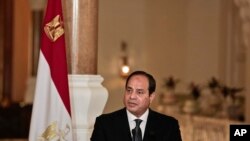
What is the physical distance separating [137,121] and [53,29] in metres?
1.40

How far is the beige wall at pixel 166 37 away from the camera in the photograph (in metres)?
14.5

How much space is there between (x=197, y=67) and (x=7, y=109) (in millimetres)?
4445

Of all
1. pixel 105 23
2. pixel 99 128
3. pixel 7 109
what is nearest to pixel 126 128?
pixel 99 128

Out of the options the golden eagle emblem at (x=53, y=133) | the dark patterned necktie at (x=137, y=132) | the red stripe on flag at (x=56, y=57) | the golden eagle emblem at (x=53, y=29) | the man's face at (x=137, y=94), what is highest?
the golden eagle emblem at (x=53, y=29)

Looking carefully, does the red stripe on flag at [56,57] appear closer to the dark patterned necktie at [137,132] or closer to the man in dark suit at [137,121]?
the man in dark suit at [137,121]

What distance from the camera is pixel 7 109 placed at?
1330 centimetres

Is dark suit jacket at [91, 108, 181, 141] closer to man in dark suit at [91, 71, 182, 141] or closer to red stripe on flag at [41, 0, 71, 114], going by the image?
man in dark suit at [91, 71, 182, 141]

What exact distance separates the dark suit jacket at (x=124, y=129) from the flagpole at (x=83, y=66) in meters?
1.48

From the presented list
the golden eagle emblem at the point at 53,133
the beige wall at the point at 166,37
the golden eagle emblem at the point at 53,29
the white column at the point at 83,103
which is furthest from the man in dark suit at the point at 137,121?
the beige wall at the point at 166,37

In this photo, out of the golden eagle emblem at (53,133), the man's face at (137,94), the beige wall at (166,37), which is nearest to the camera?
the man's face at (137,94)

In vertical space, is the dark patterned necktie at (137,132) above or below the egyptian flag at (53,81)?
below

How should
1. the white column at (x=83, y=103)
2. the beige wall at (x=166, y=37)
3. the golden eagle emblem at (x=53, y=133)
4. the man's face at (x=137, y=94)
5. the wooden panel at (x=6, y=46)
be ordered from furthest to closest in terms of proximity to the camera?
the wooden panel at (x=6, y=46) < the beige wall at (x=166, y=37) < the white column at (x=83, y=103) < the golden eagle emblem at (x=53, y=133) < the man's face at (x=137, y=94)

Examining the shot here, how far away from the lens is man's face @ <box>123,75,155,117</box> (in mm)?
3980

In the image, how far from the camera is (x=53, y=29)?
5.16 m
